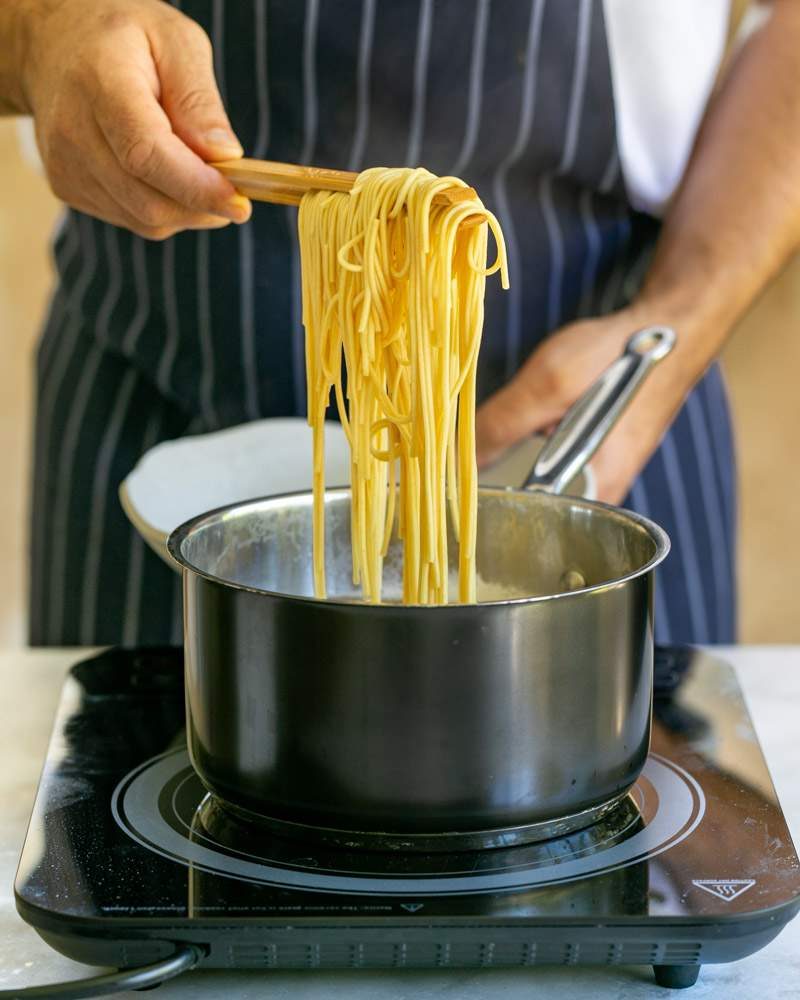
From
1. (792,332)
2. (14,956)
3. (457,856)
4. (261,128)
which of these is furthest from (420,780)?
(792,332)

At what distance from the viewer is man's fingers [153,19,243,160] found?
1005 millimetres

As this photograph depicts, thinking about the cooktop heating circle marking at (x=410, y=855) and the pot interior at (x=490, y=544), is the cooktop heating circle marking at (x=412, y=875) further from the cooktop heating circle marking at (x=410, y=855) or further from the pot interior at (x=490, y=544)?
the pot interior at (x=490, y=544)

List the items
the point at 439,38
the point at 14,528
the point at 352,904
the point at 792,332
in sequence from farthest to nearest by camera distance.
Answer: the point at 14,528 < the point at 792,332 < the point at 439,38 < the point at 352,904

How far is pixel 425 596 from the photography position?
3.25ft


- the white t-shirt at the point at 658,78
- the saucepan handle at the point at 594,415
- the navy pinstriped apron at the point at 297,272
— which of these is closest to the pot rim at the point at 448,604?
the saucepan handle at the point at 594,415

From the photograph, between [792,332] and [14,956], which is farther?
[792,332]

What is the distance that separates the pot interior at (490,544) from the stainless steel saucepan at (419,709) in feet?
0.27

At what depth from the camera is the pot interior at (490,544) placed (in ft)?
3.00

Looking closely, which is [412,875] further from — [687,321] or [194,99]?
[687,321]

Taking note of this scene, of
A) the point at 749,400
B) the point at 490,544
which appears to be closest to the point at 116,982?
the point at 490,544

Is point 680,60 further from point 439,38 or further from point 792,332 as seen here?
point 792,332

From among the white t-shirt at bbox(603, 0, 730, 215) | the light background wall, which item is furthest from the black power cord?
the light background wall

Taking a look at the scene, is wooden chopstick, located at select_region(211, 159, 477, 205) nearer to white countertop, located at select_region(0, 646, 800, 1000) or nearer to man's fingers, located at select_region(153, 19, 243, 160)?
man's fingers, located at select_region(153, 19, 243, 160)

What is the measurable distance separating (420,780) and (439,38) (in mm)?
887
